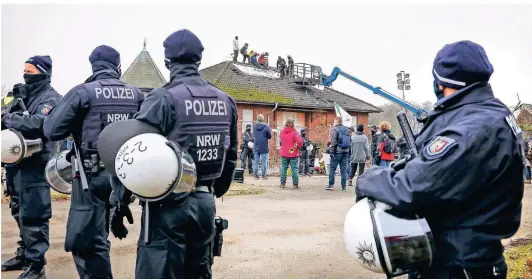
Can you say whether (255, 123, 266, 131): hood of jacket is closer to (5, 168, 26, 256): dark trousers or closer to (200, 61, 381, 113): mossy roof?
(5, 168, 26, 256): dark trousers

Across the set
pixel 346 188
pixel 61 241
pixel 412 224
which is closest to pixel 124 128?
pixel 412 224

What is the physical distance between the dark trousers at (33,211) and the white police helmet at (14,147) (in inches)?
8.5

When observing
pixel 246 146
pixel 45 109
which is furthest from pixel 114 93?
pixel 246 146

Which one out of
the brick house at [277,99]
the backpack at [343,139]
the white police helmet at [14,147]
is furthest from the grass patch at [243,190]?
the brick house at [277,99]

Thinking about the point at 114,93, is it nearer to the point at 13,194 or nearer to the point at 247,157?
the point at 13,194

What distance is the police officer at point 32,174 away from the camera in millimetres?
4707

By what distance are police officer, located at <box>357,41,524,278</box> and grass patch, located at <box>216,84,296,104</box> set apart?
25695 mm

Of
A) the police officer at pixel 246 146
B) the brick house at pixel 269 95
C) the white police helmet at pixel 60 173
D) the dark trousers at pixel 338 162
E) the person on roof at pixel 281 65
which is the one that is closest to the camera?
the white police helmet at pixel 60 173

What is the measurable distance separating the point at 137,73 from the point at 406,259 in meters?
28.6

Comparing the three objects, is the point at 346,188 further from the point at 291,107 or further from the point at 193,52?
the point at 291,107

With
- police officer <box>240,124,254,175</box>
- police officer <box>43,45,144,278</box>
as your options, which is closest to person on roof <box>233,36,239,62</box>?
police officer <box>240,124,254,175</box>

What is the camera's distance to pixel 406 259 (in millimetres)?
2215

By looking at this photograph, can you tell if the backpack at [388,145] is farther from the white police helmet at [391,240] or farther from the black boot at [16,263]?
the white police helmet at [391,240]

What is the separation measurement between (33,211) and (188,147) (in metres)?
2.46
